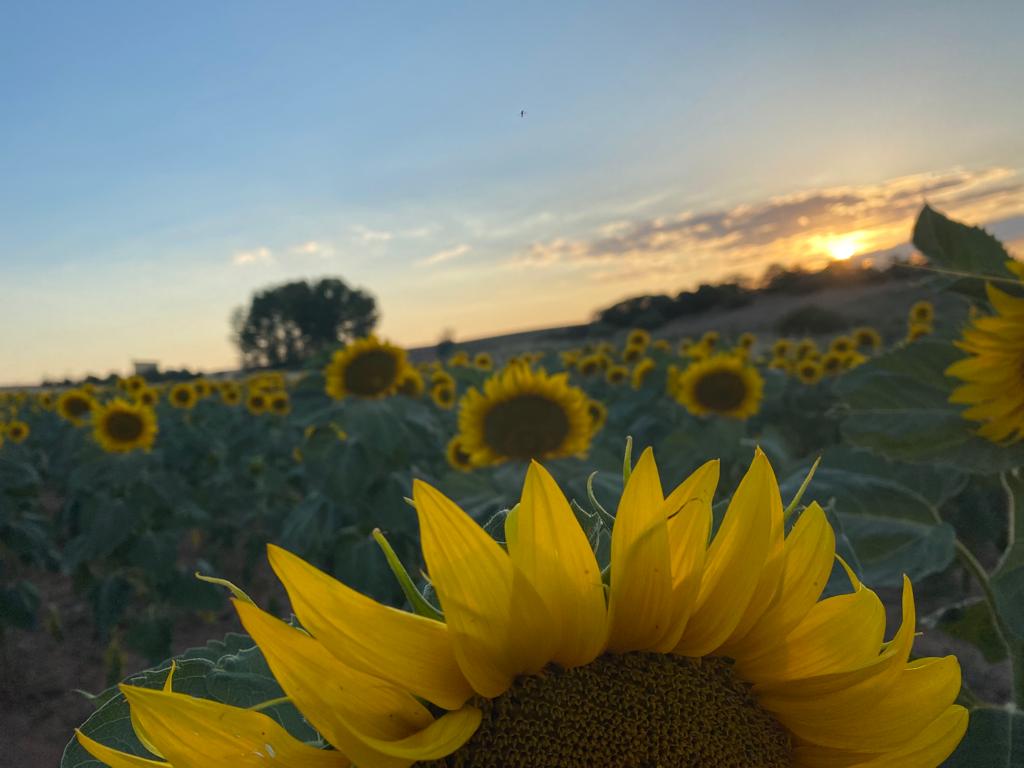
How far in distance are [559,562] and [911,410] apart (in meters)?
1.72

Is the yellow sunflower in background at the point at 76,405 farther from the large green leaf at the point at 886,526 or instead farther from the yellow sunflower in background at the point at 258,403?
the large green leaf at the point at 886,526

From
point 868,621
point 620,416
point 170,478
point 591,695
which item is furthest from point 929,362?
point 170,478

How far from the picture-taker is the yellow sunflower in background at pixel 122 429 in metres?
7.25

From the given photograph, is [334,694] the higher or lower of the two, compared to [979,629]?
higher

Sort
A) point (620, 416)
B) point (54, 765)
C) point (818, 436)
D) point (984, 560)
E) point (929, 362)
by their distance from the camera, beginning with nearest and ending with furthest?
point (929, 362) < point (54, 765) < point (984, 560) < point (620, 416) < point (818, 436)

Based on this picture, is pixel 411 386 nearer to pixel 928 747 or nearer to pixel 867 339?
pixel 928 747

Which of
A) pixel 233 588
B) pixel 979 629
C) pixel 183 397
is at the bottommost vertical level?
pixel 979 629

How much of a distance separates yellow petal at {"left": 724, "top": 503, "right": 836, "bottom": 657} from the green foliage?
54443mm

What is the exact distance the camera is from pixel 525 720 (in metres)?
0.72

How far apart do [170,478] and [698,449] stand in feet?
17.8

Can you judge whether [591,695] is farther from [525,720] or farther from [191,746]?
[191,746]

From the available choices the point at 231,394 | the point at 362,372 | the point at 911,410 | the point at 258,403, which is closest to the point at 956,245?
the point at 911,410

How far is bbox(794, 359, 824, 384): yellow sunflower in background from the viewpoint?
9781mm

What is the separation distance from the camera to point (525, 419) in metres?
4.47
